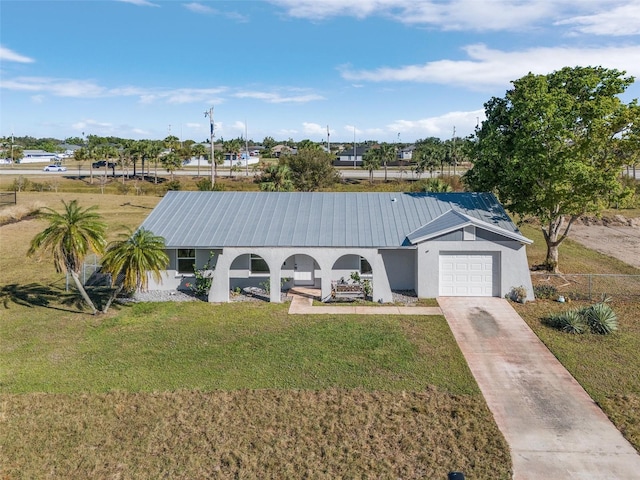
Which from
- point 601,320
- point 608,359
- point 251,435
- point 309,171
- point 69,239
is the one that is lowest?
point 251,435

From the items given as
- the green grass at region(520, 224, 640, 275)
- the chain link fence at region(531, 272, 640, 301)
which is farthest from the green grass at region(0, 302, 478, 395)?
the green grass at region(520, 224, 640, 275)

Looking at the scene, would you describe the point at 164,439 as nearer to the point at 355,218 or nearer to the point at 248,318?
the point at 248,318

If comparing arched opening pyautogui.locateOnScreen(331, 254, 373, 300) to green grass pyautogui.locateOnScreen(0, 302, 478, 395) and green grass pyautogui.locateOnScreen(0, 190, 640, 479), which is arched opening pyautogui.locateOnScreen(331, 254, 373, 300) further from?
green grass pyautogui.locateOnScreen(0, 190, 640, 479)

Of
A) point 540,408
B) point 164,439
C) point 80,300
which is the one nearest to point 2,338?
point 80,300

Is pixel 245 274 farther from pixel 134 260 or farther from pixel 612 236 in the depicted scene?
pixel 612 236

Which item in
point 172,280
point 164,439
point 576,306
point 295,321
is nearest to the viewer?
point 164,439

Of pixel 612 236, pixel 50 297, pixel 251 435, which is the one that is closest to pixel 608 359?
pixel 251 435

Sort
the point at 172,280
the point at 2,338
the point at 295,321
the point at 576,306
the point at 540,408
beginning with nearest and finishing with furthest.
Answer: the point at 540,408 < the point at 2,338 < the point at 295,321 < the point at 576,306 < the point at 172,280
